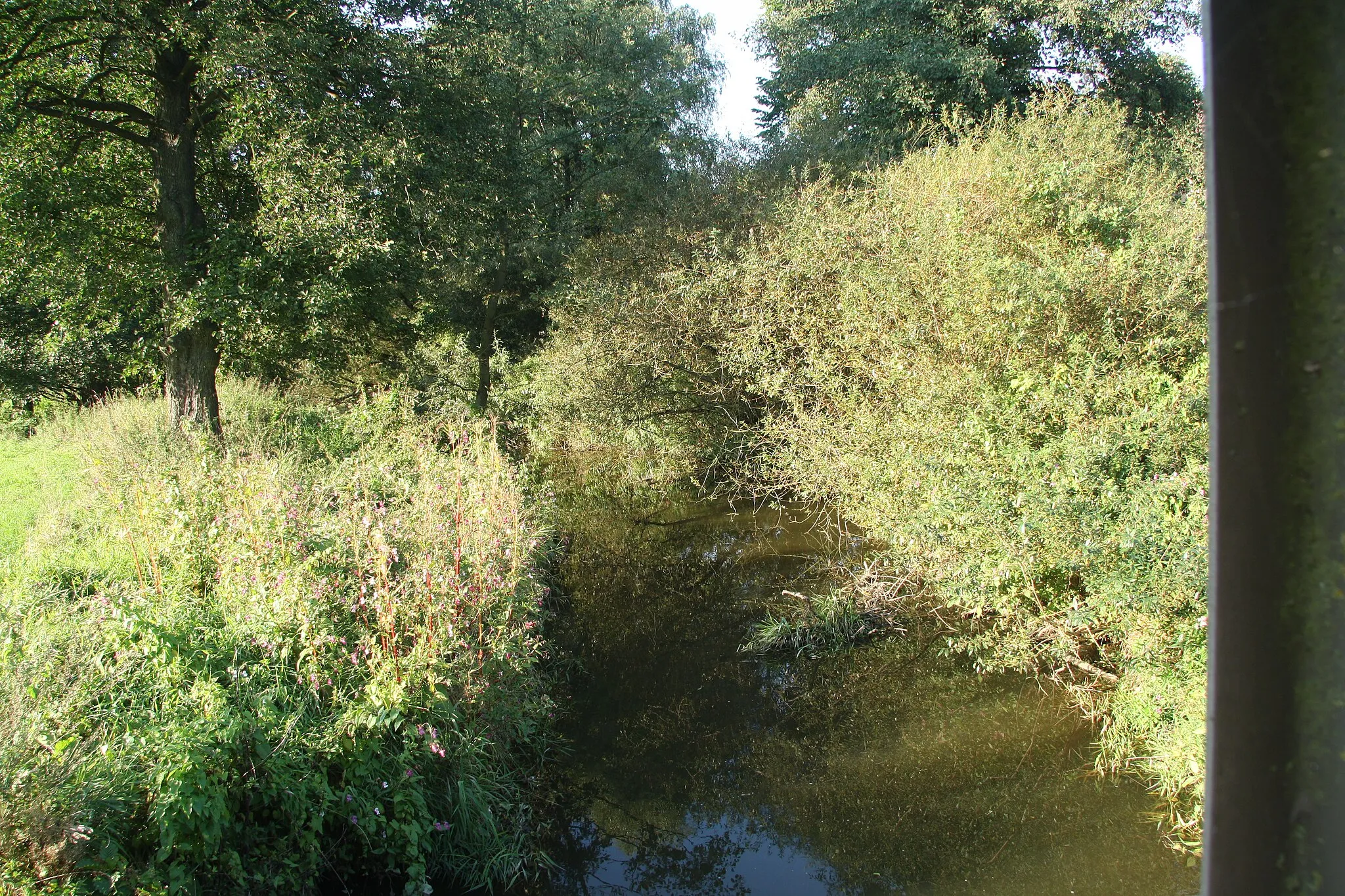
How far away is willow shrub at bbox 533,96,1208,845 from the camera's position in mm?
6250

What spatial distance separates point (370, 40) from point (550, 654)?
9.77 metres

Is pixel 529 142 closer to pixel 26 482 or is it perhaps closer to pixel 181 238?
pixel 181 238

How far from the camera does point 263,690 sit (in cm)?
492

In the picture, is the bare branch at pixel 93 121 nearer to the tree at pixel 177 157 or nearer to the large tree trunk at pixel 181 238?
the tree at pixel 177 157

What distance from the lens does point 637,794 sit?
6.73 metres

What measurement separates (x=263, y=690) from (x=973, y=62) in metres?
19.0

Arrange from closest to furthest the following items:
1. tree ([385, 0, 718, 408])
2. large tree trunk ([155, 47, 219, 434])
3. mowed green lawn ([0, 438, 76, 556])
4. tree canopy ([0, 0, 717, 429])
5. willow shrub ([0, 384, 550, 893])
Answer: willow shrub ([0, 384, 550, 893])
mowed green lawn ([0, 438, 76, 556])
tree canopy ([0, 0, 717, 429])
large tree trunk ([155, 47, 219, 434])
tree ([385, 0, 718, 408])

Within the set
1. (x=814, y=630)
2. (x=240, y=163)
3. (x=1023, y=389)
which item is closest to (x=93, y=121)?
(x=240, y=163)

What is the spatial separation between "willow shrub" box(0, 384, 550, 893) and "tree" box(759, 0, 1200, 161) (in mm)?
13857

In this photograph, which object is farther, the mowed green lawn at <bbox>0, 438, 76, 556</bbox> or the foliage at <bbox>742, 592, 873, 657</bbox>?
the foliage at <bbox>742, 592, 873, 657</bbox>

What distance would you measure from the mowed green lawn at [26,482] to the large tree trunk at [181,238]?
1787 millimetres

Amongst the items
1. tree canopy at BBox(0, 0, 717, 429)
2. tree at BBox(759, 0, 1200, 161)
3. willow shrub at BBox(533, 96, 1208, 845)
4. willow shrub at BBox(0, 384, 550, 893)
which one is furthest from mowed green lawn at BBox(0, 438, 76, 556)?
tree at BBox(759, 0, 1200, 161)

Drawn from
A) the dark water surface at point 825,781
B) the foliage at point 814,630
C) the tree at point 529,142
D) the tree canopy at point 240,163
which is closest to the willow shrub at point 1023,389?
the dark water surface at point 825,781

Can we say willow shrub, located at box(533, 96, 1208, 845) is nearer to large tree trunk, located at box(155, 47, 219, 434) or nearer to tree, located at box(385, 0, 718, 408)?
tree, located at box(385, 0, 718, 408)
